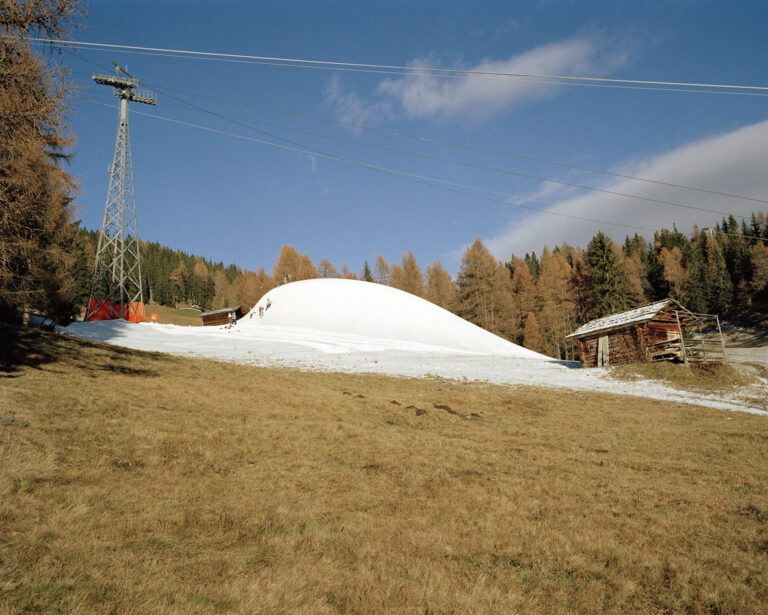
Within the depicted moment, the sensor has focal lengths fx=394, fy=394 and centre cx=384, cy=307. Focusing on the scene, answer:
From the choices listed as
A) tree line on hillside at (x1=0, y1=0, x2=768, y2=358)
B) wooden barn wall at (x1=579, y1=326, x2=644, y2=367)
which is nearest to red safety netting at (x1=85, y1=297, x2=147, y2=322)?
tree line on hillside at (x1=0, y1=0, x2=768, y2=358)

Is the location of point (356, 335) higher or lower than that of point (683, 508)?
higher

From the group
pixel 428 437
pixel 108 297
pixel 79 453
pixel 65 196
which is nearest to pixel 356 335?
pixel 108 297

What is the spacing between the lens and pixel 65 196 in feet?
81.4

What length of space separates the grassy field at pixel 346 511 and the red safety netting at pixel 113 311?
85.8ft

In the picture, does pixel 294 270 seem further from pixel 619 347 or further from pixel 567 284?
pixel 619 347

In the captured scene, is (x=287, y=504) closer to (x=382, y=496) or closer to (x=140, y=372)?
(x=382, y=496)

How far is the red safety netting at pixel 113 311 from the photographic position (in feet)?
116

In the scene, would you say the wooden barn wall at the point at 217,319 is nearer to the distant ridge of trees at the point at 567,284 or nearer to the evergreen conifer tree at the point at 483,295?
the distant ridge of trees at the point at 567,284

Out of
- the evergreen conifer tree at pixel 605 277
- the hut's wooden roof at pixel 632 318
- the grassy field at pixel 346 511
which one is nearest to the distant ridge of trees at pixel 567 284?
the evergreen conifer tree at pixel 605 277

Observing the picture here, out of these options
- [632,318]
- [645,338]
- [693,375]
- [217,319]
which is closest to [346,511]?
[693,375]

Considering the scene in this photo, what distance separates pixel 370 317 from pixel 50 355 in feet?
123

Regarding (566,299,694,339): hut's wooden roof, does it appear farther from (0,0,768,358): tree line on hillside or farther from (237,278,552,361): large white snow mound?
(0,0,768,358): tree line on hillside

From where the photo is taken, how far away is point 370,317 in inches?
1976

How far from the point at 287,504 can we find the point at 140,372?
13229 mm
